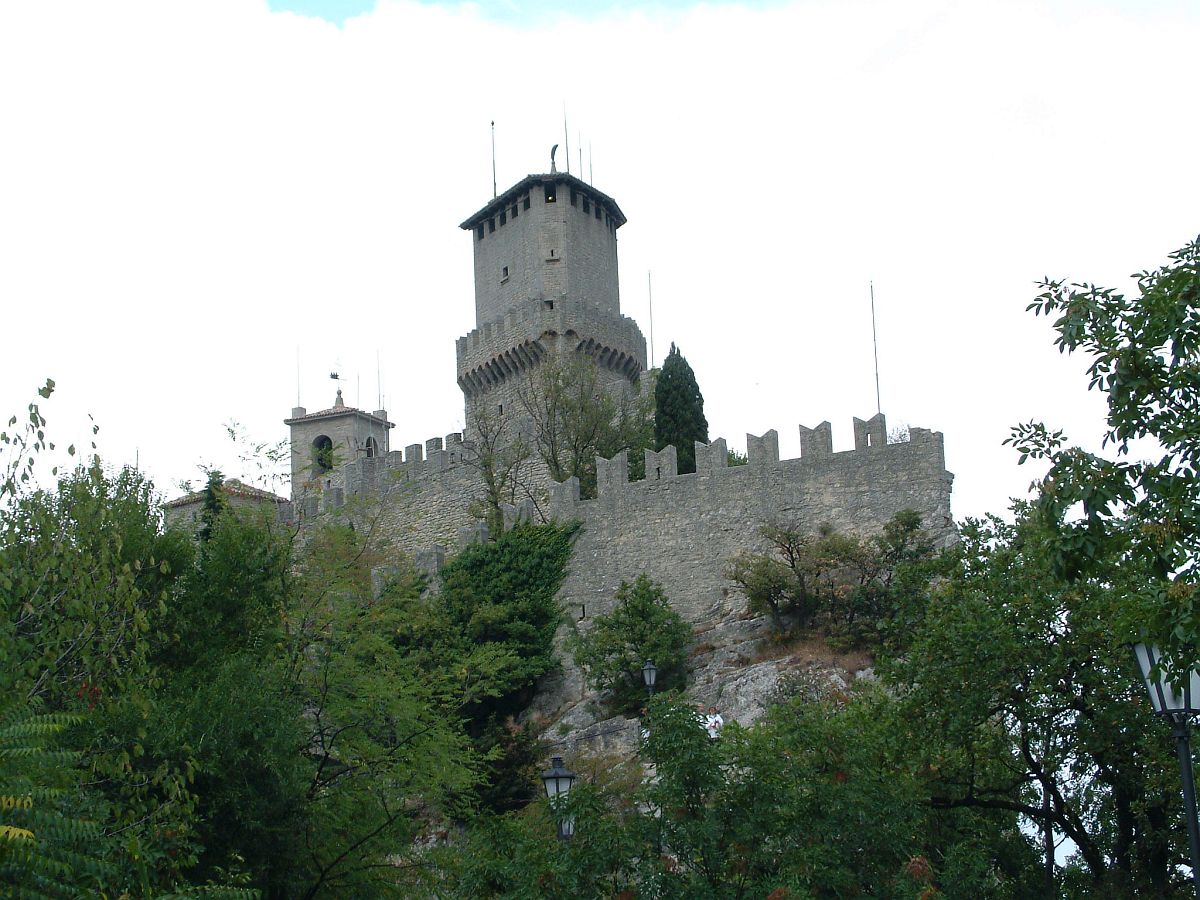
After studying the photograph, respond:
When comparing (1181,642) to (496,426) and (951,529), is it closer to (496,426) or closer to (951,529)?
(951,529)

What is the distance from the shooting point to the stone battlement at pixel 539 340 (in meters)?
44.6

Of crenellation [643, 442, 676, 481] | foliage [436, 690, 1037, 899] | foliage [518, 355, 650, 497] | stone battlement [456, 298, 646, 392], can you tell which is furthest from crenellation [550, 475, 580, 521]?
foliage [436, 690, 1037, 899]

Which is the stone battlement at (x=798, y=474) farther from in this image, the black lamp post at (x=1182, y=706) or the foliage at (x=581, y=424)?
the black lamp post at (x=1182, y=706)

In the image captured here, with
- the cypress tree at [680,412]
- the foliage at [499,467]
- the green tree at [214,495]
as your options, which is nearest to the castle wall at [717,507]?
the foliage at [499,467]

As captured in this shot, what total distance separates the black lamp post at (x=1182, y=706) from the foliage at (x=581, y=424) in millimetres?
26418

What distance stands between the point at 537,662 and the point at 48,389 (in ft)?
64.1

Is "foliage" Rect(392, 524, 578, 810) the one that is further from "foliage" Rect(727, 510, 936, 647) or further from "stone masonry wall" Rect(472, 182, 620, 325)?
"stone masonry wall" Rect(472, 182, 620, 325)

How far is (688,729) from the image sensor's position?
13.4 metres

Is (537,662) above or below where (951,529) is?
below

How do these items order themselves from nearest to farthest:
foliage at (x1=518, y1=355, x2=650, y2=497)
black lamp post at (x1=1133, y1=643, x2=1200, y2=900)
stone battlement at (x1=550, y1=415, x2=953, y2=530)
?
1. black lamp post at (x1=1133, y1=643, x2=1200, y2=900)
2. stone battlement at (x1=550, y1=415, x2=953, y2=530)
3. foliage at (x1=518, y1=355, x2=650, y2=497)

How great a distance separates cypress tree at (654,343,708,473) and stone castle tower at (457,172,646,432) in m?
6.32

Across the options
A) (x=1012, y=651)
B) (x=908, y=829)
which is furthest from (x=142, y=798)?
(x=1012, y=651)

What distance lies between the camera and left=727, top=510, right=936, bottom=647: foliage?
1101 inches

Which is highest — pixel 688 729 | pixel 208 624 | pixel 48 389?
pixel 48 389
